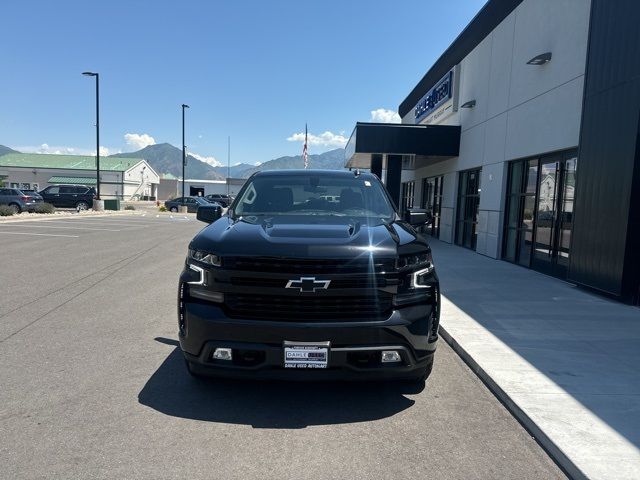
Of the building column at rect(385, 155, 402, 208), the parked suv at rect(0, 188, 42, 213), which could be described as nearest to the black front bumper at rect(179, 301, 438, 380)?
the building column at rect(385, 155, 402, 208)

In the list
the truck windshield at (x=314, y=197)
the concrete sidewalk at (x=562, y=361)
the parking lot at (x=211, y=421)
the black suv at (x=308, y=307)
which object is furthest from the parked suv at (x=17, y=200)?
the black suv at (x=308, y=307)

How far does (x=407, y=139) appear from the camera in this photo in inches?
652

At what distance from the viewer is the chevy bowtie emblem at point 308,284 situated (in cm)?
333

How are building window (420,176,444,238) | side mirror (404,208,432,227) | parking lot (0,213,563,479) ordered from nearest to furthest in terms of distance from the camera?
parking lot (0,213,563,479), side mirror (404,208,432,227), building window (420,176,444,238)

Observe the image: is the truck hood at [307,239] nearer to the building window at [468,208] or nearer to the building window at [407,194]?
the building window at [468,208]

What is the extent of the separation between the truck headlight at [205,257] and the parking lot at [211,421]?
110cm

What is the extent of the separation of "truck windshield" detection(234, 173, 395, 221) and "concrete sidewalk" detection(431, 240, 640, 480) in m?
1.79

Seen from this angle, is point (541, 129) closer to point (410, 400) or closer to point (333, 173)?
point (333, 173)

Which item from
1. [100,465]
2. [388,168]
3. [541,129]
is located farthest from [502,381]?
→ [388,168]

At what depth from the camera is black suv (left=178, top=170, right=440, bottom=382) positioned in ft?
10.9

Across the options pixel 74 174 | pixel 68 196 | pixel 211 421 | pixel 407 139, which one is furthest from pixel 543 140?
pixel 74 174

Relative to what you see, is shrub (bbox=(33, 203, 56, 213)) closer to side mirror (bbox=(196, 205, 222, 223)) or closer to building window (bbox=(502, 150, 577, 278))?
building window (bbox=(502, 150, 577, 278))

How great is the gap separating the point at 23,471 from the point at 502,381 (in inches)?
139

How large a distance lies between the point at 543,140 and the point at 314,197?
24.0ft
